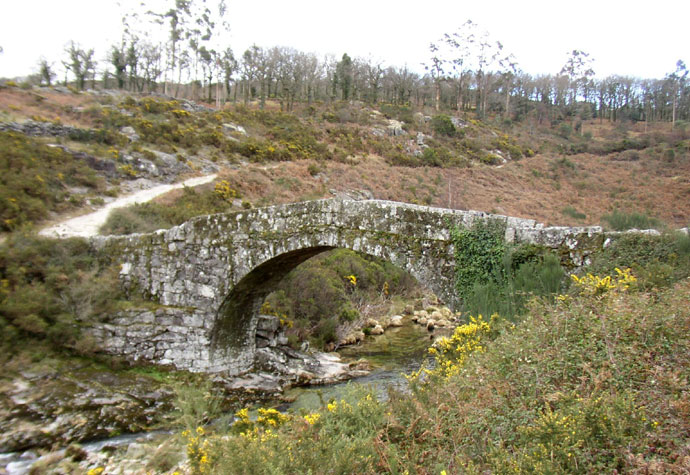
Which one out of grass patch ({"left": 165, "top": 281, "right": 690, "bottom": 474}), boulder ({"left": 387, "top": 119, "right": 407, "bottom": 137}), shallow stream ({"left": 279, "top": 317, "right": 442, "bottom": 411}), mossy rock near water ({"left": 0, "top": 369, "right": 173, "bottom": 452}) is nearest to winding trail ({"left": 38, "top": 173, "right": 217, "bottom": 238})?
mossy rock near water ({"left": 0, "top": 369, "right": 173, "bottom": 452})

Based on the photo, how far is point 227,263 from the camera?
8.76 m

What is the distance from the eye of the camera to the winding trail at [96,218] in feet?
39.7

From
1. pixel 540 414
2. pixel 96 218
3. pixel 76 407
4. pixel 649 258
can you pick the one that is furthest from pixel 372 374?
pixel 96 218

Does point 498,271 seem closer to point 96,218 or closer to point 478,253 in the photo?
point 478,253

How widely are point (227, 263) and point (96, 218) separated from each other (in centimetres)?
786

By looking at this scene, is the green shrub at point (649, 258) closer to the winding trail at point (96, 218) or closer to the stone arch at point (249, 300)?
the stone arch at point (249, 300)

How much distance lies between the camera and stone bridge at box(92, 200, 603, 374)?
22.4ft

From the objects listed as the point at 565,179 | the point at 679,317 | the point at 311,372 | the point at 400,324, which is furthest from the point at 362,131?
the point at 679,317

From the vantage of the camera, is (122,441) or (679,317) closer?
(679,317)

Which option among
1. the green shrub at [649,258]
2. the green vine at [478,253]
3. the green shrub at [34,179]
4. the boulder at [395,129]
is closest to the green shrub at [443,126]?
the boulder at [395,129]

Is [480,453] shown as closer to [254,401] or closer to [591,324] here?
[591,324]

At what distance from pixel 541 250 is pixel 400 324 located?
406 inches

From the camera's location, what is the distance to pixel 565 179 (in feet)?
103

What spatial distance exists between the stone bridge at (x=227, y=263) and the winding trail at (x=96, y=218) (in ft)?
8.89
